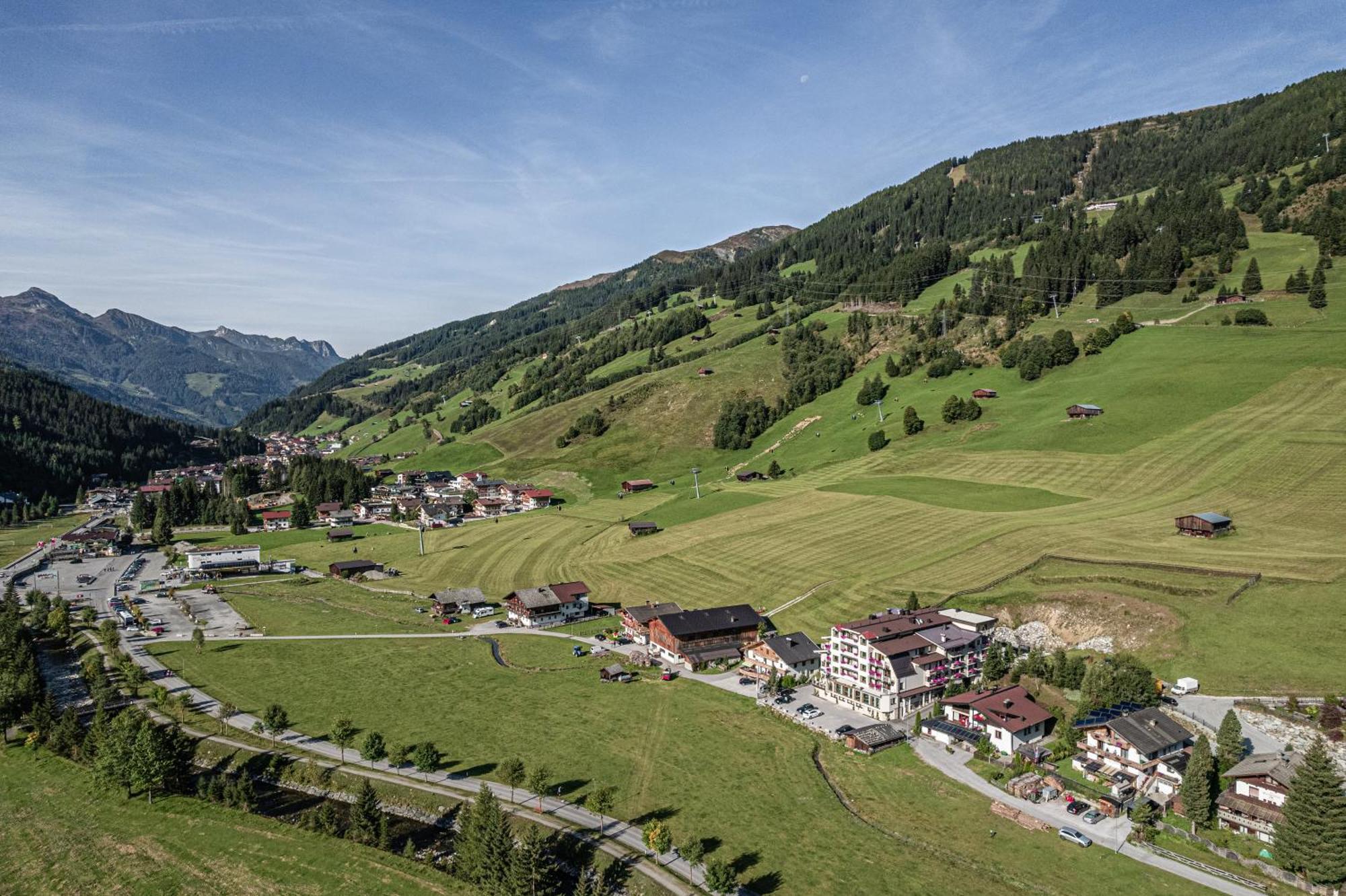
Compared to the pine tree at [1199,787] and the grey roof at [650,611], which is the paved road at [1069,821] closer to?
the pine tree at [1199,787]

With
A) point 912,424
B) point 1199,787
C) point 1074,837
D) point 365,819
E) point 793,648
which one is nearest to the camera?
point 1074,837

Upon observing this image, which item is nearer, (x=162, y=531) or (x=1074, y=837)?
(x=1074, y=837)

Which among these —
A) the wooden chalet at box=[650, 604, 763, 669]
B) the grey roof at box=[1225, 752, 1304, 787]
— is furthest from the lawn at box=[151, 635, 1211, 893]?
the grey roof at box=[1225, 752, 1304, 787]

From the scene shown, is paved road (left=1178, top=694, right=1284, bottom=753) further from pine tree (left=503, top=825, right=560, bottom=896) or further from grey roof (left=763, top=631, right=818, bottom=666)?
pine tree (left=503, top=825, right=560, bottom=896)

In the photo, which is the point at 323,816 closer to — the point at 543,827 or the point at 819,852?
the point at 543,827

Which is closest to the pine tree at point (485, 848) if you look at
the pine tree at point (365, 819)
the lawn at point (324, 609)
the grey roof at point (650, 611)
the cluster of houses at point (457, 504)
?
the pine tree at point (365, 819)

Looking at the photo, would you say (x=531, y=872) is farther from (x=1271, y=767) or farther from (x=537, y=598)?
(x=537, y=598)

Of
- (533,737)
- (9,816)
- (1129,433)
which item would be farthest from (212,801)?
(1129,433)

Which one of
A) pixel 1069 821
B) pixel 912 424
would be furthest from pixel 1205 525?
pixel 912 424
